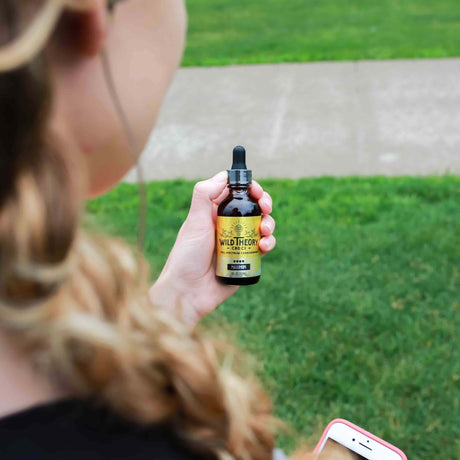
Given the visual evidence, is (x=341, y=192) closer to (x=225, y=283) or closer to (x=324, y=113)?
(x=324, y=113)

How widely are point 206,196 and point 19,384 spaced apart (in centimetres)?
128

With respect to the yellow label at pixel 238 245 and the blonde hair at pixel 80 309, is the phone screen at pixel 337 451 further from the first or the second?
the blonde hair at pixel 80 309

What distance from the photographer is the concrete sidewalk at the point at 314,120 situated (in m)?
5.70

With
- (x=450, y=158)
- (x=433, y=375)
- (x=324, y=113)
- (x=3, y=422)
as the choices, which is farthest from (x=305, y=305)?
(x=324, y=113)

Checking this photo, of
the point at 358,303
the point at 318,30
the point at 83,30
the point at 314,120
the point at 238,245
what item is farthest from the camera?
the point at 318,30

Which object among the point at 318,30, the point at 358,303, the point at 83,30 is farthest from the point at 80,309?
the point at 318,30

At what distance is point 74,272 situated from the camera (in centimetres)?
80

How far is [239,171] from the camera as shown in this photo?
Result: 6.21ft

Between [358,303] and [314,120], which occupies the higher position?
[314,120]

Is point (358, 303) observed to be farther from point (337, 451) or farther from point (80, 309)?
point (80, 309)

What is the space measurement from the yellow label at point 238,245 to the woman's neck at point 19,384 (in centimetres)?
104

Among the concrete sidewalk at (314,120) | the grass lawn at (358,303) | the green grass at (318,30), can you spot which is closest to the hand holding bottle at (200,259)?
the grass lawn at (358,303)

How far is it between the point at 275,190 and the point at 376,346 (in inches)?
78.3

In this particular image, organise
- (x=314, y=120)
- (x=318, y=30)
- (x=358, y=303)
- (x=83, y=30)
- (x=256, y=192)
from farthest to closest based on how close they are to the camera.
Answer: (x=318, y=30) < (x=314, y=120) < (x=358, y=303) < (x=256, y=192) < (x=83, y=30)
